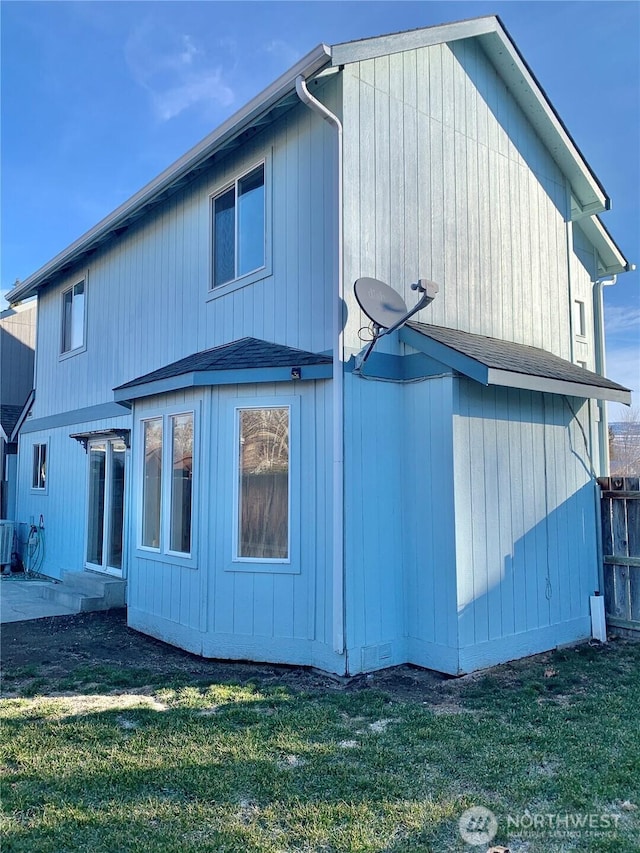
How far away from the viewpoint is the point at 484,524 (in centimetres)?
582

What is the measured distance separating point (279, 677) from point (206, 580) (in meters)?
1.29

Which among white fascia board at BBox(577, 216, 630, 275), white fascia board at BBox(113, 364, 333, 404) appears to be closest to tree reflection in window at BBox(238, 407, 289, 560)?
white fascia board at BBox(113, 364, 333, 404)

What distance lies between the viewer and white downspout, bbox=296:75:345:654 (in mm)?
5457

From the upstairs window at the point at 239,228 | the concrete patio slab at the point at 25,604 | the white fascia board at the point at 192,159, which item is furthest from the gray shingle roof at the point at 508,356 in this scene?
the concrete patio slab at the point at 25,604

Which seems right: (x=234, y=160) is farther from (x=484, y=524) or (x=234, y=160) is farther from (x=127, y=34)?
(x=484, y=524)

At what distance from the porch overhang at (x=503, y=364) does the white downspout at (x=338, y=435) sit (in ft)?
2.54

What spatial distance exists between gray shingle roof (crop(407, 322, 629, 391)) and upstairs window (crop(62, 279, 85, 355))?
7.51 m

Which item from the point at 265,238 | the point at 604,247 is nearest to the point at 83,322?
the point at 265,238

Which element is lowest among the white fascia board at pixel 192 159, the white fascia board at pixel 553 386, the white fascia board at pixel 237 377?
the white fascia board at pixel 553 386

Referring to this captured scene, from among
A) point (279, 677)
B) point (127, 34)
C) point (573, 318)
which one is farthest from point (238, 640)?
point (127, 34)

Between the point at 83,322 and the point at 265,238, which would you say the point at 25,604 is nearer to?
the point at 83,322

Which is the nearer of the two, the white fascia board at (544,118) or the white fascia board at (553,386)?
the white fascia board at (553,386)

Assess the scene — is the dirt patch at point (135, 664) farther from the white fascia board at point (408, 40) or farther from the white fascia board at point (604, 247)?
the white fascia board at point (604, 247)

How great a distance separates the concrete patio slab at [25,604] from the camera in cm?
823
